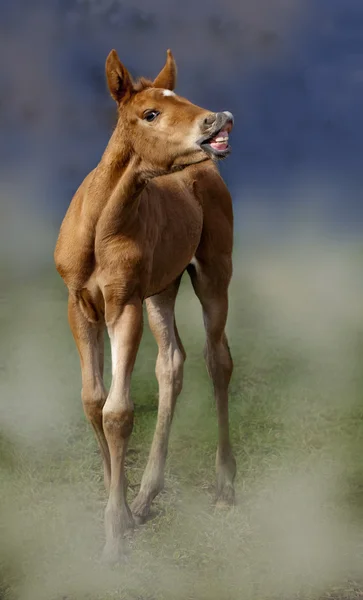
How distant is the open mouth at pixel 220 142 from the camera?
6199mm

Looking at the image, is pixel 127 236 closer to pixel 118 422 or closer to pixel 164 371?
pixel 118 422

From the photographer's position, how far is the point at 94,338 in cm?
733

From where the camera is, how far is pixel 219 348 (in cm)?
850

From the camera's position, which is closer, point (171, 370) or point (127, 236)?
point (127, 236)

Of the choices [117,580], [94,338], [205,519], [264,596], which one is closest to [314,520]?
[205,519]

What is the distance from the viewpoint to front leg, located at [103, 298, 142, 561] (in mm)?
6863

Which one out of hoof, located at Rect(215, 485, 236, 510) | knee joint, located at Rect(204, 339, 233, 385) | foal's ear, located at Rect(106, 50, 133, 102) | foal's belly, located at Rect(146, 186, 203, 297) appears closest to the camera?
foal's ear, located at Rect(106, 50, 133, 102)

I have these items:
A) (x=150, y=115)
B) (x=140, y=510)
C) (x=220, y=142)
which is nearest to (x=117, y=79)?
(x=150, y=115)

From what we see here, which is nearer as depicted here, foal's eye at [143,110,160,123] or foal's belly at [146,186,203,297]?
foal's eye at [143,110,160,123]

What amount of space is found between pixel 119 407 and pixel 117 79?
93.7 inches

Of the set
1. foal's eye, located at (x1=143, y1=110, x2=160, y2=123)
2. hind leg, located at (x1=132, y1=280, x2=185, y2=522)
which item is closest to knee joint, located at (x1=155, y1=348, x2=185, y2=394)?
hind leg, located at (x1=132, y1=280, x2=185, y2=522)

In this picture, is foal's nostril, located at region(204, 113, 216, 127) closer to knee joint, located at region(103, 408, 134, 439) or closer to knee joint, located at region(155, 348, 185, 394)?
knee joint, located at region(103, 408, 134, 439)

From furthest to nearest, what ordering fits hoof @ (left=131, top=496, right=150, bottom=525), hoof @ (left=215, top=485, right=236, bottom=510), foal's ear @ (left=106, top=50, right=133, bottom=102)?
1. hoof @ (left=215, top=485, right=236, bottom=510)
2. hoof @ (left=131, top=496, right=150, bottom=525)
3. foal's ear @ (left=106, top=50, right=133, bottom=102)

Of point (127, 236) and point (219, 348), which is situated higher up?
point (127, 236)
